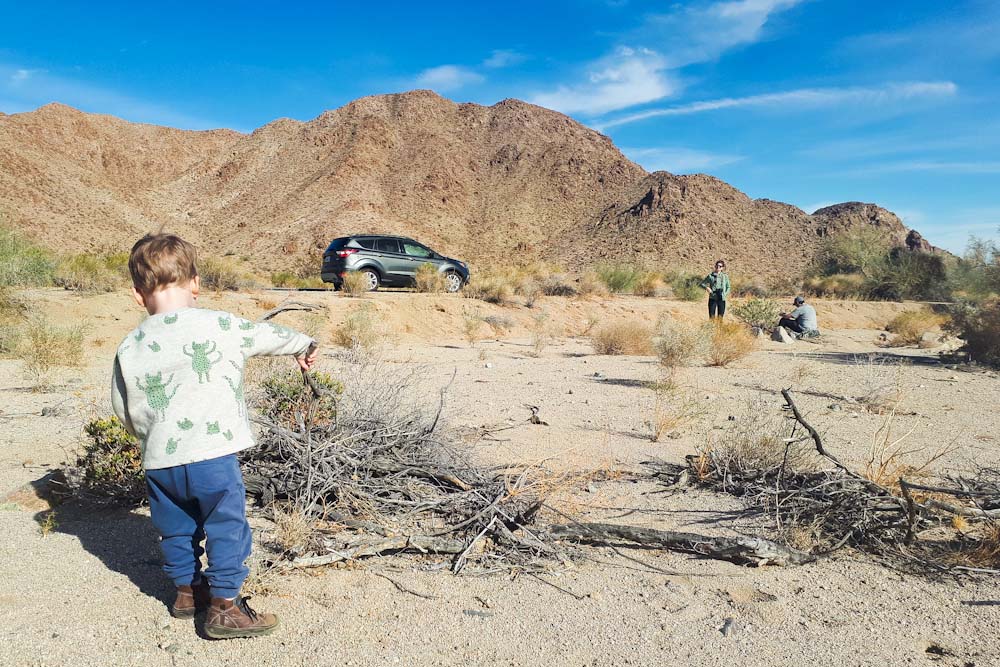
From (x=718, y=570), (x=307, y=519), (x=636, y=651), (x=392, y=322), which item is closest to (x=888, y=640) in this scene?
(x=718, y=570)

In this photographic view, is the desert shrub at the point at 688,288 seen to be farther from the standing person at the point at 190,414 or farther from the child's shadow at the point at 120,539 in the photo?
the standing person at the point at 190,414

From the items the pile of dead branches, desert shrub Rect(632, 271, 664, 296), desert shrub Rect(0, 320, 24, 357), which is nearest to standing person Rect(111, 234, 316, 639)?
the pile of dead branches

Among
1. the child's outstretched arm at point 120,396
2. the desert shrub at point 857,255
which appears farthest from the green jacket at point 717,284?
the desert shrub at point 857,255

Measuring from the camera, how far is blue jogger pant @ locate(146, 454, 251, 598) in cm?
265

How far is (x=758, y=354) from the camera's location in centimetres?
1320

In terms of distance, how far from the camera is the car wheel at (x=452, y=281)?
2023cm

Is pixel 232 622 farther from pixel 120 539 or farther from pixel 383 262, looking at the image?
pixel 383 262

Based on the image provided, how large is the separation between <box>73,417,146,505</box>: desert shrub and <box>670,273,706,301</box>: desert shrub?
22146 millimetres

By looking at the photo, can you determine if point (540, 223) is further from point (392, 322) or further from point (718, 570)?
point (718, 570)

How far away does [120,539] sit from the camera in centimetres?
372

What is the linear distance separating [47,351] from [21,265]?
31.8ft

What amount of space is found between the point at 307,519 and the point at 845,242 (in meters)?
36.0

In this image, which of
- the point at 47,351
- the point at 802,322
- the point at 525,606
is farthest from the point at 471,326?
the point at 525,606

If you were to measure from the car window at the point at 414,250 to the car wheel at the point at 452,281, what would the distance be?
0.94 meters
